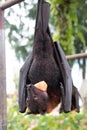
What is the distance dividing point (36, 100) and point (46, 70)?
0.24m

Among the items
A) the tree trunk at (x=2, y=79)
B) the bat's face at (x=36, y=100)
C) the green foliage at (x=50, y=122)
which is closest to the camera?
the bat's face at (x=36, y=100)

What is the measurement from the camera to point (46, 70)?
133 centimetres

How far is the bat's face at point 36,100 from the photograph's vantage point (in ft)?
3.60

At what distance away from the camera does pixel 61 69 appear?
4.41 feet

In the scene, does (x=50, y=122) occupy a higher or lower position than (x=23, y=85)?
lower

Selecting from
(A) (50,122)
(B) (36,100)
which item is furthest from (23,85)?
(A) (50,122)

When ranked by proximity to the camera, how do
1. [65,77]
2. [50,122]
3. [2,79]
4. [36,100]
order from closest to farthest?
1. [36,100]
2. [2,79]
3. [65,77]
4. [50,122]

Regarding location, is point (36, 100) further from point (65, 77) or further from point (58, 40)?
point (58, 40)

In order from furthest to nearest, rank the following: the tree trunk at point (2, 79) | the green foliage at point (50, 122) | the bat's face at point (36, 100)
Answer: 1. the green foliage at point (50, 122)
2. the tree trunk at point (2, 79)
3. the bat's face at point (36, 100)

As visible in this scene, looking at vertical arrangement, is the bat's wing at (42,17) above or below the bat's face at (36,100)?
above

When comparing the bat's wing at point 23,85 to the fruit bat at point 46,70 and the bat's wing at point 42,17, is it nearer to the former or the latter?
the fruit bat at point 46,70

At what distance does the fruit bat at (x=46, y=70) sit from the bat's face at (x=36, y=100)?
0.32 ft

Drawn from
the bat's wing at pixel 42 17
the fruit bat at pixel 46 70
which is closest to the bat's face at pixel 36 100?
the fruit bat at pixel 46 70

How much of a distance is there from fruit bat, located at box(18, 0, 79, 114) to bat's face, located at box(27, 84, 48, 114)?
0.32 ft
